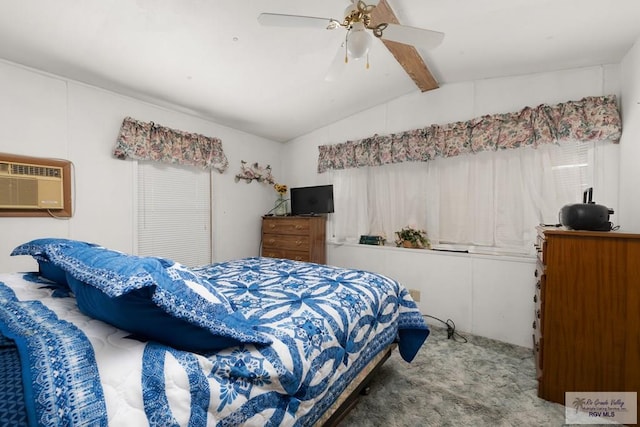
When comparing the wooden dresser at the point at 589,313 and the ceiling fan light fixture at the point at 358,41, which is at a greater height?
the ceiling fan light fixture at the point at 358,41

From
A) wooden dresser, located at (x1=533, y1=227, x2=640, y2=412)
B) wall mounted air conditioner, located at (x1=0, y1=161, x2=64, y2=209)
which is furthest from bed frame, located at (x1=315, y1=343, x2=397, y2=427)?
wall mounted air conditioner, located at (x1=0, y1=161, x2=64, y2=209)

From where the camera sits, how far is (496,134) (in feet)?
8.80

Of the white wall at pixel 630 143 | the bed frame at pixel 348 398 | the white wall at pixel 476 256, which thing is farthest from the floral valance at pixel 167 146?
the white wall at pixel 630 143

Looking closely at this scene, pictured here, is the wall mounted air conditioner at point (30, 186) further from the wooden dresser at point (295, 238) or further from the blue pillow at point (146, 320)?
the wooden dresser at point (295, 238)

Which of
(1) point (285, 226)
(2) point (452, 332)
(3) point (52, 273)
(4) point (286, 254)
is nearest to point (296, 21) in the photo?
(3) point (52, 273)

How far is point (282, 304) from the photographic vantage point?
1.40 m

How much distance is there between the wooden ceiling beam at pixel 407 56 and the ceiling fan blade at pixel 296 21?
38 cm

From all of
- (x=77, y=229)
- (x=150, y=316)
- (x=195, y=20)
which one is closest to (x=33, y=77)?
(x=77, y=229)

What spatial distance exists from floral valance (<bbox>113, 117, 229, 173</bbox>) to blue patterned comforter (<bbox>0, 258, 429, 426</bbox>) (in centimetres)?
164

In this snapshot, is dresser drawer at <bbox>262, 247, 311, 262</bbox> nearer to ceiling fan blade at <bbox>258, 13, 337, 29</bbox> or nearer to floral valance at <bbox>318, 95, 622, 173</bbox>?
floral valance at <bbox>318, 95, 622, 173</bbox>

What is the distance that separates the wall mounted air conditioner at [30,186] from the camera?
6.91 feet

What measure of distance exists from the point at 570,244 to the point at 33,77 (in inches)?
165

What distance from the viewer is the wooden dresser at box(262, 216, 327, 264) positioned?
363 cm

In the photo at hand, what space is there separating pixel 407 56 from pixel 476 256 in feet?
6.82
